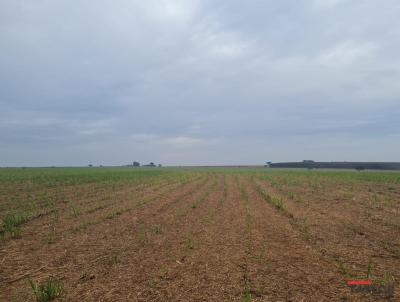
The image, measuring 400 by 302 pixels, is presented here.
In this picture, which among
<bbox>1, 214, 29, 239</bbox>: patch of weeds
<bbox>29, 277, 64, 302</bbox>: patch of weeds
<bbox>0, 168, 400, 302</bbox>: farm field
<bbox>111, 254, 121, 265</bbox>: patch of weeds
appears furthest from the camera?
<bbox>1, 214, 29, 239</bbox>: patch of weeds

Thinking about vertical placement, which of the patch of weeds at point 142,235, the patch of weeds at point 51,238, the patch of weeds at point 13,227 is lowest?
the patch of weeds at point 142,235

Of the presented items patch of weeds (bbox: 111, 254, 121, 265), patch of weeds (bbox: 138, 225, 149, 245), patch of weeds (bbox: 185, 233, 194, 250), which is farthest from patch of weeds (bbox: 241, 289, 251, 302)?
patch of weeds (bbox: 138, 225, 149, 245)

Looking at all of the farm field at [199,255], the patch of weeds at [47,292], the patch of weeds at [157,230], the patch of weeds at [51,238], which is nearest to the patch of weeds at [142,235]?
the farm field at [199,255]

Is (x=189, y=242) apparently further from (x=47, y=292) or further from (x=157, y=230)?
(x=47, y=292)

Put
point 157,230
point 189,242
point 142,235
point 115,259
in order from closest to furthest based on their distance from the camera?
point 115,259
point 189,242
point 142,235
point 157,230

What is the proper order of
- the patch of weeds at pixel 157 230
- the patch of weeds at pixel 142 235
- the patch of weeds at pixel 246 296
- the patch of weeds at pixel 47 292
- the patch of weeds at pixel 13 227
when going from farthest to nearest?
the patch of weeds at pixel 157 230 → the patch of weeds at pixel 13 227 → the patch of weeds at pixel 142 235 → the patch of weeds at pixel 47 292 → the patch of weeds at pixel 246 296

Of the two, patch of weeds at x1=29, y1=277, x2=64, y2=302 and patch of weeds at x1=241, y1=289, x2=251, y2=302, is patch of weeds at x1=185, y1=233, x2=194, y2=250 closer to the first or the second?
patch of weeds at x1=241, y1=289, x2=251, y2=302

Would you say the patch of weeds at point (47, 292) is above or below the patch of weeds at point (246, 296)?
above

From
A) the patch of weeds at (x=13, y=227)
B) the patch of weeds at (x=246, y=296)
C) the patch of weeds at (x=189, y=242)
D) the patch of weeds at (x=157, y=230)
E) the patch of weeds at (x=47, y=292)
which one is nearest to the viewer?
the patch of weeds at (x=246, y=296)

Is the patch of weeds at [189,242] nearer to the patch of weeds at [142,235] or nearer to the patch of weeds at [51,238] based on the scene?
the patch of weeds at [142,235]

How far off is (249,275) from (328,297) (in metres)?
1.66

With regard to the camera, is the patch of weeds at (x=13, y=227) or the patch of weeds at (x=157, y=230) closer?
the patch of weeds at (x=13, y=227)

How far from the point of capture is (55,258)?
7.51m

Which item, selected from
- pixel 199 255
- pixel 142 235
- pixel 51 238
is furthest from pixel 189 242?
pixel 51 238
